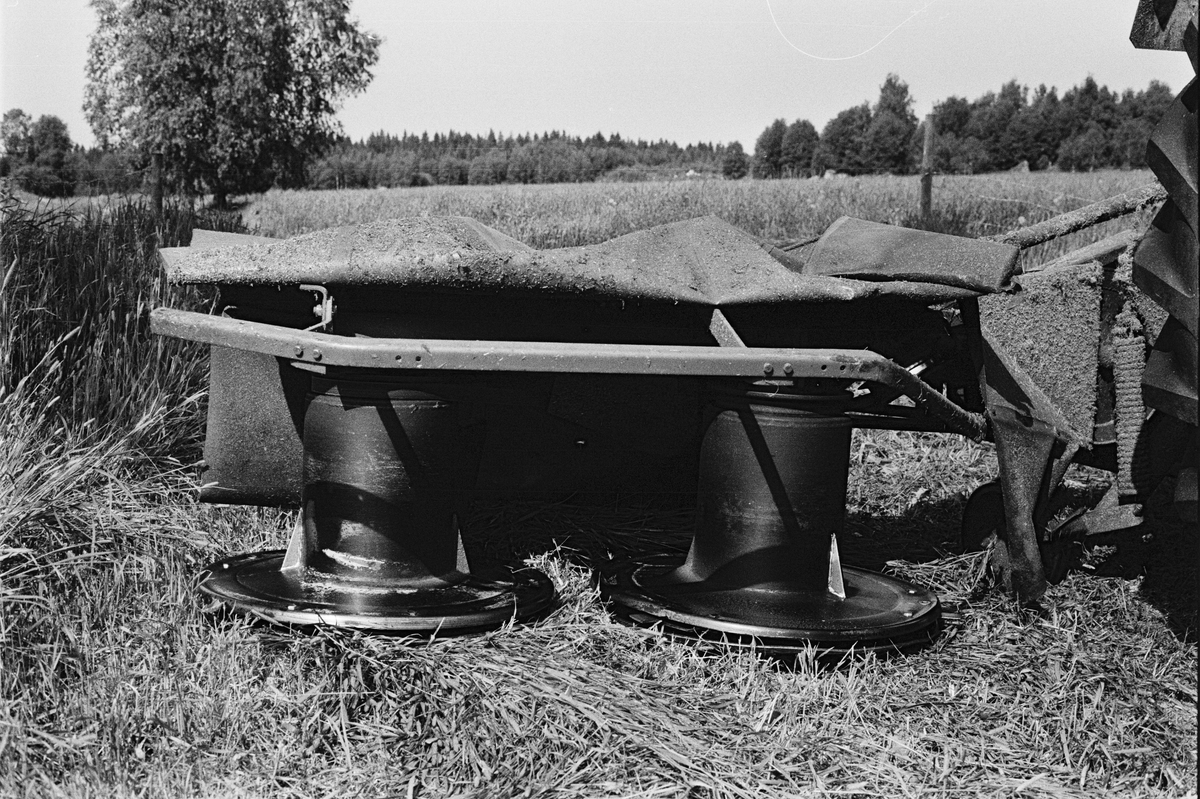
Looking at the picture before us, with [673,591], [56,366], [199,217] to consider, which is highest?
[199,217]

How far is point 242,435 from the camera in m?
2.99

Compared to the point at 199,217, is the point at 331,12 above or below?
above

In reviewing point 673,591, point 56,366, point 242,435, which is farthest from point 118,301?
point 673,591

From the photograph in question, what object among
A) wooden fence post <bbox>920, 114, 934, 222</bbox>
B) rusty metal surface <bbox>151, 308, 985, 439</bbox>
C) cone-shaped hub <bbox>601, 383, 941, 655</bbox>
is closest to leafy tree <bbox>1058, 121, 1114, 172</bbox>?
wooden fence post <bbox>920, 114, 934, 222</bbox>

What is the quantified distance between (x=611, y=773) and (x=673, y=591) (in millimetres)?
725

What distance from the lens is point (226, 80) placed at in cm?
3694

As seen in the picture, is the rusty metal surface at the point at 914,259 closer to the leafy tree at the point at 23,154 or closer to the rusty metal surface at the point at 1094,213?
the rusty metal surface at the point at 1094,213

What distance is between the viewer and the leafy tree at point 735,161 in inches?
1361

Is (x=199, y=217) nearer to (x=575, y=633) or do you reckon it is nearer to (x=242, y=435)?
(x=242, y=435)

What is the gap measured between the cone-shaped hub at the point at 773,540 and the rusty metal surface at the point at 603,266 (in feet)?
0.96

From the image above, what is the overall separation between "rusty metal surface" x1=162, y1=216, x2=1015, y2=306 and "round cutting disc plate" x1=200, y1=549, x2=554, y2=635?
754mm

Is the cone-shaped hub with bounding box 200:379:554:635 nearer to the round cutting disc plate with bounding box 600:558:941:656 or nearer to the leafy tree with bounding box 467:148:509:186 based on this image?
the round cutting disc plate with bounding box 600:558:941:656

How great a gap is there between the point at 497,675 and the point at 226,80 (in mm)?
38834

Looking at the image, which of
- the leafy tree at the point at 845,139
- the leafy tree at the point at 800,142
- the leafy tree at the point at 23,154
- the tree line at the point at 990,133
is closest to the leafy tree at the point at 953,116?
the tree line at the point at 990,133
